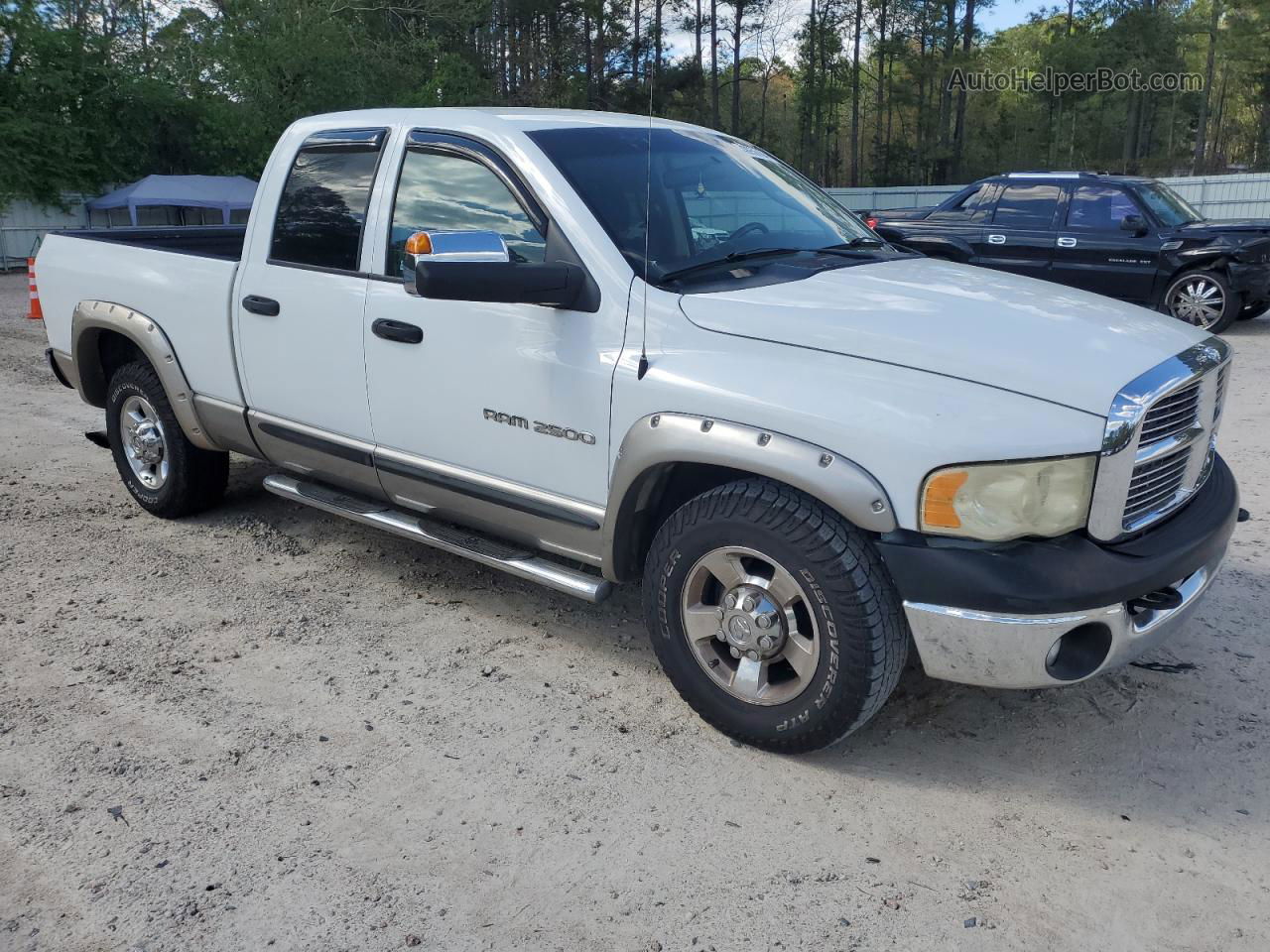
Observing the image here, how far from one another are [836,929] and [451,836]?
104 cm

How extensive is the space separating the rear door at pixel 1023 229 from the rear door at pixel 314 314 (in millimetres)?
9591

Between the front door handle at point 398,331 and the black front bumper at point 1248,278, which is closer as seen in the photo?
the front door handle at point 398,331

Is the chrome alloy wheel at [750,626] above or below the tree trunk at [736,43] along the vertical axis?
below

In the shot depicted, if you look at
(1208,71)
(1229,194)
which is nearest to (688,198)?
(1229,194)

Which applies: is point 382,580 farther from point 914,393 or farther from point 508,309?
point 914,393

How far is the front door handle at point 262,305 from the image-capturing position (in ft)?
14.4

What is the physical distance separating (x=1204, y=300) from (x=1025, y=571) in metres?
10.3

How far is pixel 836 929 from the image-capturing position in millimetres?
2539

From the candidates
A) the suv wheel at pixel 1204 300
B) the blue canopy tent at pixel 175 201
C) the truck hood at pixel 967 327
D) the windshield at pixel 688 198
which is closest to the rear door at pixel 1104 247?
the suv wheel at pixel 1204 300

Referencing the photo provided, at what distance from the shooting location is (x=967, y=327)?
10.0 ft

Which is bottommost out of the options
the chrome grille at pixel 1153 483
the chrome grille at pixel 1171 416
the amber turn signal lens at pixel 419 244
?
the chrome grille at pixel 1153 483

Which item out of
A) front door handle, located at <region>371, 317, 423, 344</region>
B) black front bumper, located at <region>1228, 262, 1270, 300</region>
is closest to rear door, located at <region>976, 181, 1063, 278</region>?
black front bumper, located at <region>1228, 262, 1270, 300</region>

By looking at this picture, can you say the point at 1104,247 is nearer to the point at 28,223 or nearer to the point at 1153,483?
the point at 1153,483

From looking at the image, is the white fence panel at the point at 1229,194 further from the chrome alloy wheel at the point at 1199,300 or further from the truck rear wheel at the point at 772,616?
the truck rear wheel at the point at 772,616
